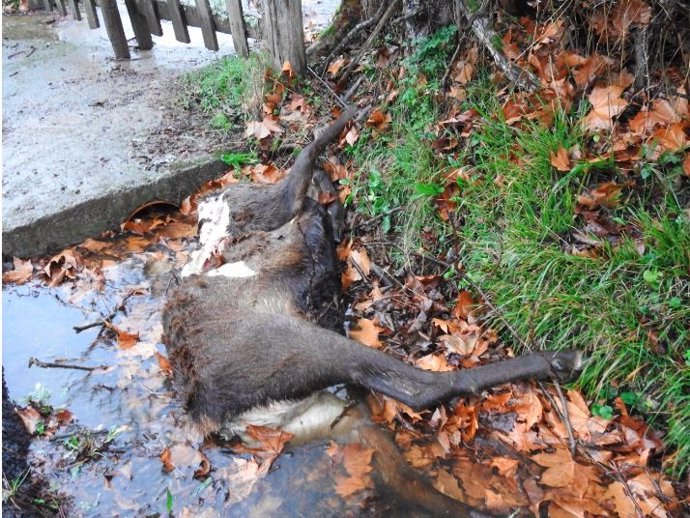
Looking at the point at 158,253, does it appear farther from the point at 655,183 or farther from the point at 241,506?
the point at 655,183

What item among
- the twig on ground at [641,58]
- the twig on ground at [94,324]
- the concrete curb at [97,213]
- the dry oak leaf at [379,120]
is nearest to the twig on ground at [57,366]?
the twig on ground at [94,324]

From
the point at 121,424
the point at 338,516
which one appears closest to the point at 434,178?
the point at 338,516

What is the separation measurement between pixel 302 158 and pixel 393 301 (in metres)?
1.33

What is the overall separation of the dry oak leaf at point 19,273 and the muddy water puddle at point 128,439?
247mm

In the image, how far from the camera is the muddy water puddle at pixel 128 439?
9.28 feet

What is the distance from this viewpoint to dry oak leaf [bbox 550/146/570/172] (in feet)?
10.2

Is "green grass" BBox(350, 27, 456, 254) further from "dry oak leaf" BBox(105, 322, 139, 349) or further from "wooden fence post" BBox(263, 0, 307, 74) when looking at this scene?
"dry oak leaf" BBox(105, 322, 139, 349)

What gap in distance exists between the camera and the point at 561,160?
3.13m

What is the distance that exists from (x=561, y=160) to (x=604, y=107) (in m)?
0.37

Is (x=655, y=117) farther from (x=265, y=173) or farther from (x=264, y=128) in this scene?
(x=264, y=128)

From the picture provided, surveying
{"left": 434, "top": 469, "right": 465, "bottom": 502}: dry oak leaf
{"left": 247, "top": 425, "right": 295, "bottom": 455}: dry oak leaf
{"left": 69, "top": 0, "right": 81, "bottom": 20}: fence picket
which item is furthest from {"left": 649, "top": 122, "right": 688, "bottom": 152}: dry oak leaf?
{"left": 69, "top": 0, "right": 81, "bottom": 20}: fence picket

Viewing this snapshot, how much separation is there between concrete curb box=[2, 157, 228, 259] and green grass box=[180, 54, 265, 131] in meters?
0.63

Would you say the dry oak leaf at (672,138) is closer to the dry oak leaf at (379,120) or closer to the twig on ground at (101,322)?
the dry oak leaf at (379,120)

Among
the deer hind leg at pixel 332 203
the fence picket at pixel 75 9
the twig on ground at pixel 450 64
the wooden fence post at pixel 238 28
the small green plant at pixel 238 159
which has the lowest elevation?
the deer hind leg at pixel 332 203
